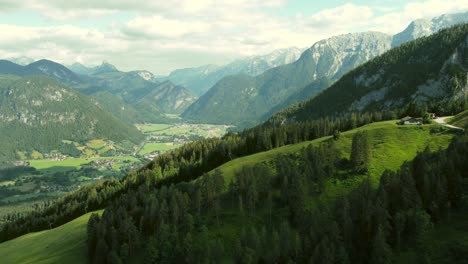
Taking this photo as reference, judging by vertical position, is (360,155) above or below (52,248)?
above

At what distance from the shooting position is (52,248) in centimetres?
13375

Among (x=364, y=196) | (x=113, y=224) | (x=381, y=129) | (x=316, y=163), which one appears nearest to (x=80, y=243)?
(x=113, y=224)

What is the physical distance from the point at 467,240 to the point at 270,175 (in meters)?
72.1

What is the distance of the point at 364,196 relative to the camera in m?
97.0

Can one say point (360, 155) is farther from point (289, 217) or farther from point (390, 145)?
point (289, 217)

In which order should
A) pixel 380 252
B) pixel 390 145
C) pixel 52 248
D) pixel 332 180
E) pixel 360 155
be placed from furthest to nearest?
pixel 390 145 < pixel 360 155 < pixel 52 248 < pixel 332 180 < pixel 380 252

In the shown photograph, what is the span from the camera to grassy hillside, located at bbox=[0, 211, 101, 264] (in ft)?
400

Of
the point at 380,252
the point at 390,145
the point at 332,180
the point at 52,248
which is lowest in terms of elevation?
the point at 52,248

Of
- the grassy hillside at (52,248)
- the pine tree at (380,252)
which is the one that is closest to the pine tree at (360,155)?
the pine tree at (380,252)

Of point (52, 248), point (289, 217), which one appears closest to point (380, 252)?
point (289, 217)

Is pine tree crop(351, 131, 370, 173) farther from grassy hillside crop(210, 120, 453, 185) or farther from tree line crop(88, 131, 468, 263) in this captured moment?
tree line crop(88, 131, 468, 263)

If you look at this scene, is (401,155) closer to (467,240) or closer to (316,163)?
(316,163)

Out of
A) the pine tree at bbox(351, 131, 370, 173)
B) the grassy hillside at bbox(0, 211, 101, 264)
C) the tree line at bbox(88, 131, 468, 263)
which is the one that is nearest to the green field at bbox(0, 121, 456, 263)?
the grassy hillside at bbox(0, 211, 101, 264)

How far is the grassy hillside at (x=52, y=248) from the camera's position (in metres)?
122
